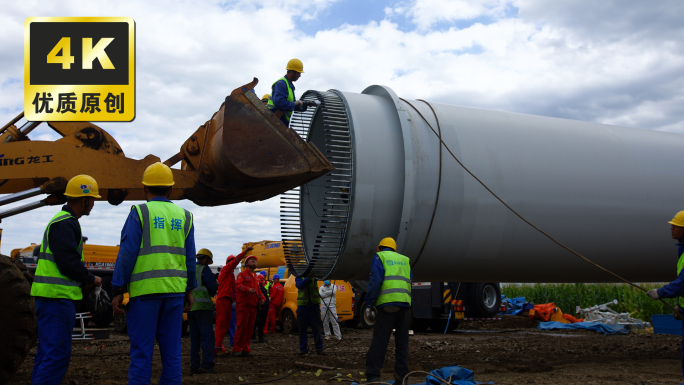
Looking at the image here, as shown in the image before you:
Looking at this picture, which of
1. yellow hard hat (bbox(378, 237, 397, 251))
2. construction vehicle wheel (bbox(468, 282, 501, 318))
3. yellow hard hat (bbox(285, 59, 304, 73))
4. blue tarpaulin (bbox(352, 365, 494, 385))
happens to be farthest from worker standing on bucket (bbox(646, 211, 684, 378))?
construction vehicle wheel (bbox(468, 282, 501, 318))

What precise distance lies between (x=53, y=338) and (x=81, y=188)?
1122 millimetres

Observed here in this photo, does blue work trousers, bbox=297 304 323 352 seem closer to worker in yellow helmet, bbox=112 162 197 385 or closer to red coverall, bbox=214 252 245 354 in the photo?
red coverall, bbox=214 252 245 354

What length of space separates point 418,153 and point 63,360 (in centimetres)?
331

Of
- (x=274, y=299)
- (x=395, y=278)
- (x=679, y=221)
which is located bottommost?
(x=274, y=299)

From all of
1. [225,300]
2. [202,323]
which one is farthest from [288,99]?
[225,300]

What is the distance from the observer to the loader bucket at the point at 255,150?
467cm

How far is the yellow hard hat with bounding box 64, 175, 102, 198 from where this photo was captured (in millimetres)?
4223

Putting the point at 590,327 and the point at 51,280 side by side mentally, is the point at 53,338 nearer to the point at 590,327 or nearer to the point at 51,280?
the point at 51,280

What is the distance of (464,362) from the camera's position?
7.27m

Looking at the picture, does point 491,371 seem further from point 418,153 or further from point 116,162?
point 116,162

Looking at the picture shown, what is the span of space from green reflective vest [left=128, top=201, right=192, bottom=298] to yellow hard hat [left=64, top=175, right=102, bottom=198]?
2.60ft

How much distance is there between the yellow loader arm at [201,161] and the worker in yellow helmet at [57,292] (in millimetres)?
943

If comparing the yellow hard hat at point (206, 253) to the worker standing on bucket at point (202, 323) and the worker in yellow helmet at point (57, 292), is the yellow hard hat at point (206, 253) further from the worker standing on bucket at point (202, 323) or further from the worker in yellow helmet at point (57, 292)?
the worker in yellow helmet at point (57, 292)

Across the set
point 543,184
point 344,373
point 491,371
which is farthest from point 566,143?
point 344,373
